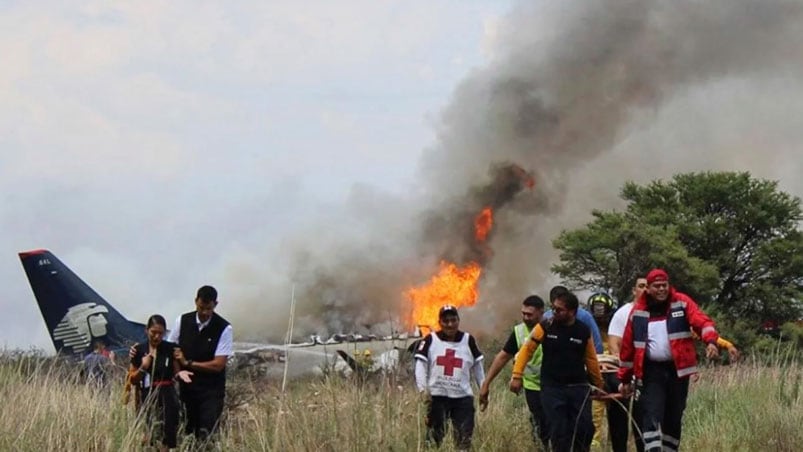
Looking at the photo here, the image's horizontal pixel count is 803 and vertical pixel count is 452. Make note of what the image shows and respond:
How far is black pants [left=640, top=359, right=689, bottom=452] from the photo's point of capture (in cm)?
725

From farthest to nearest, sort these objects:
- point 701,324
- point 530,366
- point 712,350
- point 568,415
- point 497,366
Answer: point 530,366 < point 497,366 < point 568,415 < point 701,324 < point 712,350

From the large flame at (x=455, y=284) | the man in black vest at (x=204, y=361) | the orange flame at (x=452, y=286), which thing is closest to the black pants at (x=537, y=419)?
the man in black vest at (x=204, y=361)

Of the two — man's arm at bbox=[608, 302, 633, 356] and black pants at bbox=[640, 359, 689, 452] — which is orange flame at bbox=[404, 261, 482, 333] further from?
black pants at bbox=[640, 359, 689, 452]

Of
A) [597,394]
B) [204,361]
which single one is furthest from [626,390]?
[204,361]

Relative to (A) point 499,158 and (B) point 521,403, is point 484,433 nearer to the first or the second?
(B) point 521,403

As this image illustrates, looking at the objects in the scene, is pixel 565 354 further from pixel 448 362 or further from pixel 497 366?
pixel 448 362

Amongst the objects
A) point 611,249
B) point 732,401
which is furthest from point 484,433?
point 611,249

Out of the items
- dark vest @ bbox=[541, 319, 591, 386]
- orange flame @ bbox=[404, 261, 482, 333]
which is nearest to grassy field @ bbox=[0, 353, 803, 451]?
dark vest @ bbox=[541, 319, 591, 386]

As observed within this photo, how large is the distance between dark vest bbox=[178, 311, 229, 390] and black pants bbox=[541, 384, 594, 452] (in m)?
2.83

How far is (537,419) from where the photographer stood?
826 centimetres

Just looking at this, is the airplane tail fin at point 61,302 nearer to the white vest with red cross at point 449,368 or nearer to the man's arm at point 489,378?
the white vest with red cross at point 449,368

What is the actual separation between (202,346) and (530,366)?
2.92 metres

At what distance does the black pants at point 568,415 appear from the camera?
7.30m

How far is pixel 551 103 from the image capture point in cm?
2856
